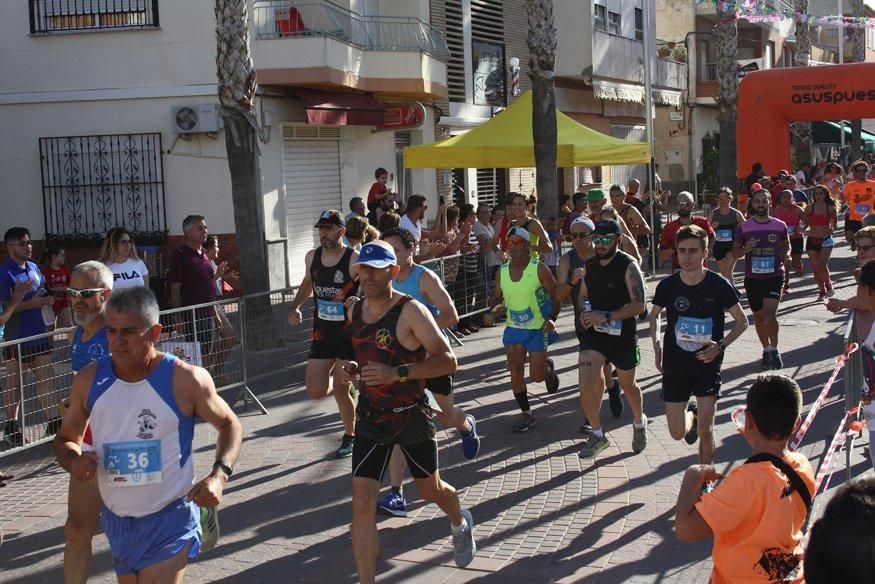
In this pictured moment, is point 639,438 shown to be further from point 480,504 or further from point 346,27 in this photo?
point 346,27

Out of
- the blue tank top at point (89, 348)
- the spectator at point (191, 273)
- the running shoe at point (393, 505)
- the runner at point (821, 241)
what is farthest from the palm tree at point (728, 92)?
the blue tank top at point (89, 348)

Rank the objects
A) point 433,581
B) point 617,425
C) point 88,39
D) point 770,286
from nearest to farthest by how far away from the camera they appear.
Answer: point 433,581, point 617,425, point 770,286, point 88,39

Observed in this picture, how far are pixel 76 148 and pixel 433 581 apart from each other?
13.5 meters

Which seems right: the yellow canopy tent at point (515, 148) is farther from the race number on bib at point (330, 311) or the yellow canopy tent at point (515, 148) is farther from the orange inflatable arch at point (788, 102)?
the race number on bib at point (330, 311)

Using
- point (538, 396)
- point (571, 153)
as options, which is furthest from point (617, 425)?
point (571, 153)

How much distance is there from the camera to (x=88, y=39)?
696 inches

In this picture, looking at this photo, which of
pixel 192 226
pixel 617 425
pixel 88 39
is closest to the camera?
pixel 617 425

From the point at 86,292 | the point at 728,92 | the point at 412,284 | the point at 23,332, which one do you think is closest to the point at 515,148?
the point at 23,332

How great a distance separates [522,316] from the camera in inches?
367

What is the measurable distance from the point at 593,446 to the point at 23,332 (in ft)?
16.1

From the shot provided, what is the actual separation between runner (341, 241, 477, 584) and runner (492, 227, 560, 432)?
3.45m

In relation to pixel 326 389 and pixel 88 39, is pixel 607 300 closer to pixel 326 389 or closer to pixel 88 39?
pixel 326 389

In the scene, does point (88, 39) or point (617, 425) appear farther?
point (88, 39)

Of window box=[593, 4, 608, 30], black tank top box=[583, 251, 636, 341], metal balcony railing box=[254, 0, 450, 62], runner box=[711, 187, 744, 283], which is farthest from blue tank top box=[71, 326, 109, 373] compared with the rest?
window box=[593, 4, 608, 30]
